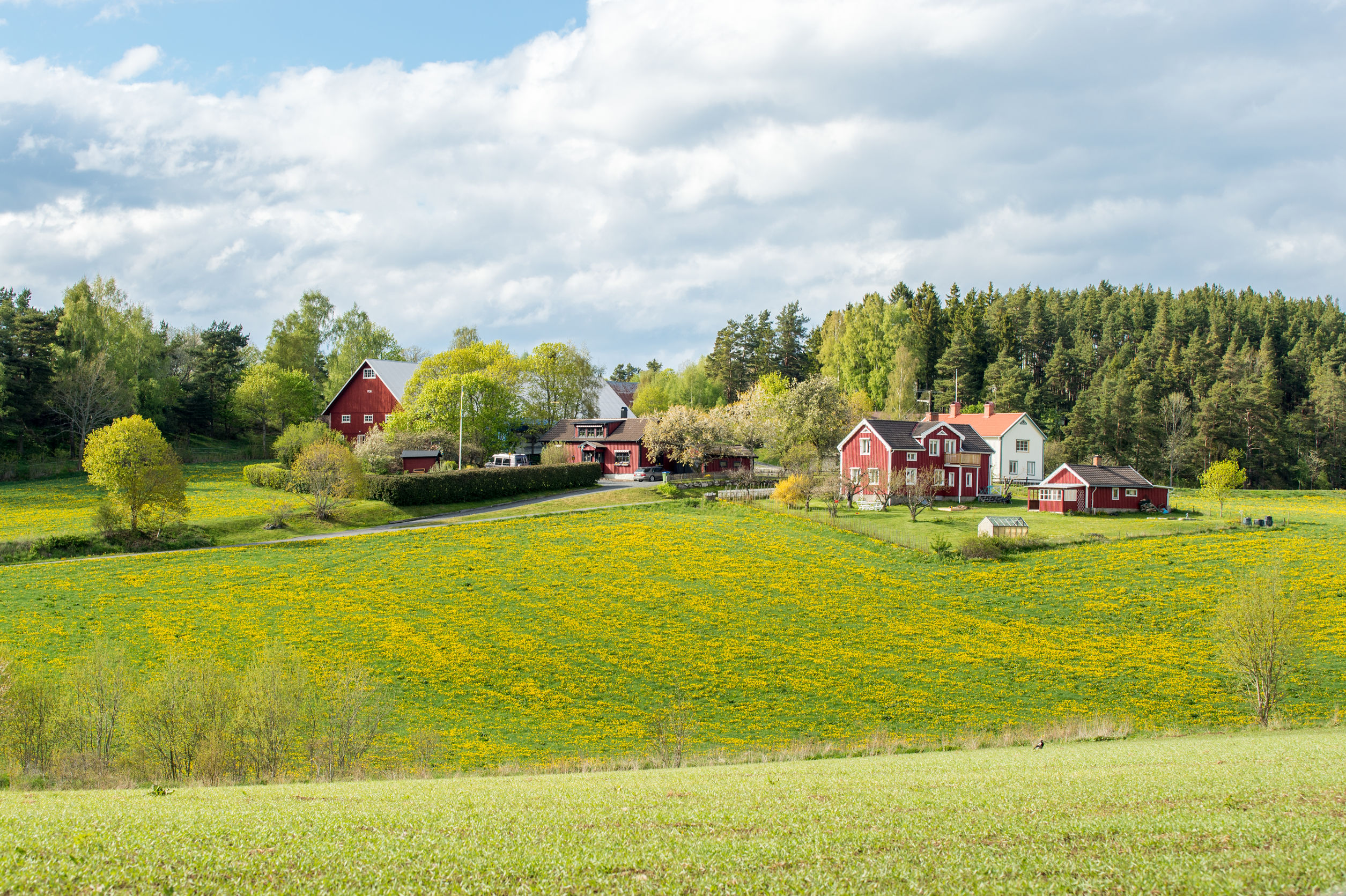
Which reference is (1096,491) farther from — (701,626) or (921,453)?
(701,626)

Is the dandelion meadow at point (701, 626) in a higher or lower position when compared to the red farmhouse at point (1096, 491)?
lower

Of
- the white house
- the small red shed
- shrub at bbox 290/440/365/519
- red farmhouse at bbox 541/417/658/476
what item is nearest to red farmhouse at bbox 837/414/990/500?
the white house

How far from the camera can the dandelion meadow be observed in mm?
25719

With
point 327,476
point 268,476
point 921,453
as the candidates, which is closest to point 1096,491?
point 921,453

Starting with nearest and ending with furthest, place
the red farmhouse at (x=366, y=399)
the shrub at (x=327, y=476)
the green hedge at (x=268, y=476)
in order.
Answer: the shrub at (x=327, y=476) < the green hedge at (x=268, y=476) < the red farmhouse at (x=366, y=399)

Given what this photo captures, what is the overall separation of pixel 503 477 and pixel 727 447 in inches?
964

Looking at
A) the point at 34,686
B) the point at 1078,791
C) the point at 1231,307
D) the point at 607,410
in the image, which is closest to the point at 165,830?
the point at 1078,791

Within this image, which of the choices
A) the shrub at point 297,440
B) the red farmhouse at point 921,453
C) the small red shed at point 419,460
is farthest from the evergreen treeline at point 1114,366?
the shrub at point 297,440

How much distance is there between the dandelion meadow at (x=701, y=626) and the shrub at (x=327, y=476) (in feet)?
24.6

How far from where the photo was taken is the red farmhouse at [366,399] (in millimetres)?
82312

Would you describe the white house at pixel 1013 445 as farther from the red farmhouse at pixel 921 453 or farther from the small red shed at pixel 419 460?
the small red shed at pixel 419 460

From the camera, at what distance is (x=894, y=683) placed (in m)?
28.3

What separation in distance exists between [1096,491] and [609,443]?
44.1 m

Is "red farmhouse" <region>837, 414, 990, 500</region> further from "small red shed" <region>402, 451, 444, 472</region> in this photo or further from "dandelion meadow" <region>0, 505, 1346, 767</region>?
"small red shed" <region>402, 451, 444, 472</region>
